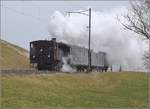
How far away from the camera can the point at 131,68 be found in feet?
261

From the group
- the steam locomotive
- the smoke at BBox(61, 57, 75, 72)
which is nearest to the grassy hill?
the smoke at BBox(61, 57, 75, 72)

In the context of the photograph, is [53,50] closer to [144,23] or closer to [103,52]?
[103,52]

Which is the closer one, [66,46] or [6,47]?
[66,46]

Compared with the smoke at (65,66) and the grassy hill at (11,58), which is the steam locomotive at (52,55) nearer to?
the smoke at (65,66)

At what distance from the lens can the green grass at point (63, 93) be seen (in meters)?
22.6

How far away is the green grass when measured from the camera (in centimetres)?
2256

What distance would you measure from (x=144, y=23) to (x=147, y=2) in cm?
111

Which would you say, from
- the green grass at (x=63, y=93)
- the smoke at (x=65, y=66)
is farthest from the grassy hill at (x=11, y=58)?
the green grass at (x=63, y=93)

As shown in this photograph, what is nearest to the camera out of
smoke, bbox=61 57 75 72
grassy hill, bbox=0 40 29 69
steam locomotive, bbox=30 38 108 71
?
steam locomotive, bbox=30 38 108 71

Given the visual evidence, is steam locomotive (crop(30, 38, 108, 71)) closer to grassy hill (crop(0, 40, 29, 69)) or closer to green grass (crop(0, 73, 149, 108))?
green grass (crop(0, 73, 149, 108))

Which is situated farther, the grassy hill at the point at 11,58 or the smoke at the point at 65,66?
the grassy hill at the point at 11,58

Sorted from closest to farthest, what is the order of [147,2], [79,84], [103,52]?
[147,2]
[79,84]
[103,52]

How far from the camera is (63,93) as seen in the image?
30.1 meters

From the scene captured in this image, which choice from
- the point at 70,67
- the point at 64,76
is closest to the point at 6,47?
the point at 70,67
